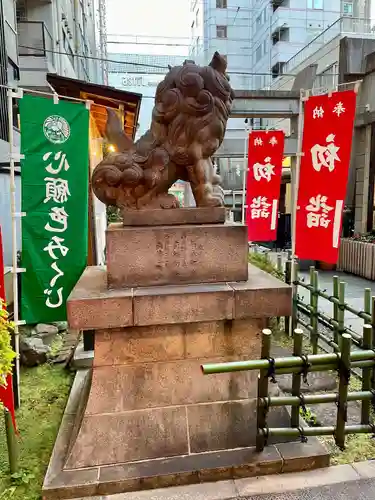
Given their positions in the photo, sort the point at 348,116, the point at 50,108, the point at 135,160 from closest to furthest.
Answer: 1. the point at 135,160
2. the point at 50,108
3. the point at 348,116

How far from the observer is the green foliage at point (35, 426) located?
3240 millimetres

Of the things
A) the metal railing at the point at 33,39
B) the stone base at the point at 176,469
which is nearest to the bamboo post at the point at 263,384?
the stone base at the point at 176,469

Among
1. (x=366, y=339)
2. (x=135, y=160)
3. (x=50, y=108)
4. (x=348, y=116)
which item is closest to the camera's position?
(x=366, y=339)

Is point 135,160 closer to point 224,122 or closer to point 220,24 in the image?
point 224,122

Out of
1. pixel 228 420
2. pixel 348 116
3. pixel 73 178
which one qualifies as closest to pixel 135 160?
pixel 73 178

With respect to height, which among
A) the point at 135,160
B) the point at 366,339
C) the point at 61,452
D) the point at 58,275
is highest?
the point at 135,160

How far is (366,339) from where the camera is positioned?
368cm

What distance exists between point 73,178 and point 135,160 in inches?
38.1

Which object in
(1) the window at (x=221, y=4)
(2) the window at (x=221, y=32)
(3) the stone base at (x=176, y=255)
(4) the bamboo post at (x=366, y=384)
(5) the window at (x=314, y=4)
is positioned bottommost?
(4) the bamboo post at (x=366, y=384)

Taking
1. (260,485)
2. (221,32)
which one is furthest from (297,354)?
(221,32)

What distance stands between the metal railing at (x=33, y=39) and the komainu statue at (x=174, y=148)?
36.9 ft

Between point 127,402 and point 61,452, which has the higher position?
point 127,402

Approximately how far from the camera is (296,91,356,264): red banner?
5685mm

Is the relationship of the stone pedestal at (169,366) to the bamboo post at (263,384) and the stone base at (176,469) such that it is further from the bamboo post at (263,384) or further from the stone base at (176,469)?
the bamboo post at (263,384)
